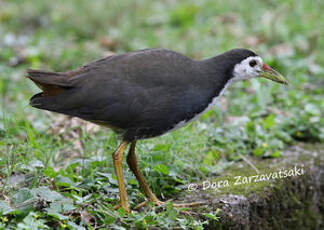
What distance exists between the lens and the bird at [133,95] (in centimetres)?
365

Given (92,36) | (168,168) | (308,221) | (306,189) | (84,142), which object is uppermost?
(92,36)

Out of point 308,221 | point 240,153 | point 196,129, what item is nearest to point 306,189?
point 308,221

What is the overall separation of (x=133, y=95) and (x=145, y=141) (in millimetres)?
954

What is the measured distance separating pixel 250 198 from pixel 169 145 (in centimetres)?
82

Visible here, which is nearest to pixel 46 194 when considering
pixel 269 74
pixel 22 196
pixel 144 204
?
pixel 22 196

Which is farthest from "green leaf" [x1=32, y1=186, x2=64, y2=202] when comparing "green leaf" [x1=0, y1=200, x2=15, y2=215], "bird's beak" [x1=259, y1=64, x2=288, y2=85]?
"bird's beak" [x1=259, y1=64, x2=288, y2=85]

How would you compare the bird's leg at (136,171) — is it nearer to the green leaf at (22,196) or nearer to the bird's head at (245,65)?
the green leaf at (22,196)

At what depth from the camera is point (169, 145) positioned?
434 cm

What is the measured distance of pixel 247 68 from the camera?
13.6ft

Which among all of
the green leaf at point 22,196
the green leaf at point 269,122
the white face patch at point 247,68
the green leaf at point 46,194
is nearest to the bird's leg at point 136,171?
the green leaf at point 46,194

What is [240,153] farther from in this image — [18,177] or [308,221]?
[18,177]

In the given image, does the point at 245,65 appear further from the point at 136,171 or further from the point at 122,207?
the point at 122,207

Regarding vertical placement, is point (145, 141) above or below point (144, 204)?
above

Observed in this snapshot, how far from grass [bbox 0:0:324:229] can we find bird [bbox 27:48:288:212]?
0.35 meters
